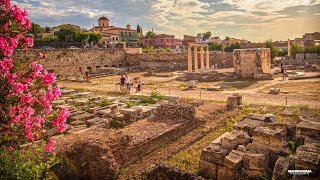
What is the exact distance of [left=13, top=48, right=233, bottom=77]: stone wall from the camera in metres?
35.6

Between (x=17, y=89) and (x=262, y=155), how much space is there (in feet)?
19.2

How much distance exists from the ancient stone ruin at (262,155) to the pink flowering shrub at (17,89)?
4335 millimetres

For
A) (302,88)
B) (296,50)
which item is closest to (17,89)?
(302,88)

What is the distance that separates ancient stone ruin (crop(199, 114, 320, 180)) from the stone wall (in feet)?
95.3

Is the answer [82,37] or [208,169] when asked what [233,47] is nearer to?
[82,37]

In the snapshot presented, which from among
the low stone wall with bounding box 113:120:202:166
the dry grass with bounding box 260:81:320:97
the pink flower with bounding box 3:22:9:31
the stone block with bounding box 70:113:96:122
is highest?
the pink flower with bounding box 3:22:9:31

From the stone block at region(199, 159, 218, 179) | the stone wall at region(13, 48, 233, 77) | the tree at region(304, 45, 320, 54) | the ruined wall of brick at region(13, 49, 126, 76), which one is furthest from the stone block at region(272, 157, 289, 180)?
the tree at region(304, 45, 320, 54)

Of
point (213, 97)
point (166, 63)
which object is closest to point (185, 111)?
point (213, 97)

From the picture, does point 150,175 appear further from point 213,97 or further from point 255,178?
point 213,97

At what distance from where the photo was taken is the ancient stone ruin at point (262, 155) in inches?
250

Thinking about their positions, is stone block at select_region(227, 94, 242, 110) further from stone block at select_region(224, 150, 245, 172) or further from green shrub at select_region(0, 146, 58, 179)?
green shrub at select_region(0, 146, 58, 179)

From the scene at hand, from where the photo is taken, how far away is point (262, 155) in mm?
6785

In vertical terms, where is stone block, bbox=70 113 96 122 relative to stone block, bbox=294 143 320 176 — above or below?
above

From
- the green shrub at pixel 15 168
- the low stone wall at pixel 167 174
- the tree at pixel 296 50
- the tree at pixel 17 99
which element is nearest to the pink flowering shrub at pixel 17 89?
the tree at pixel 17 99
